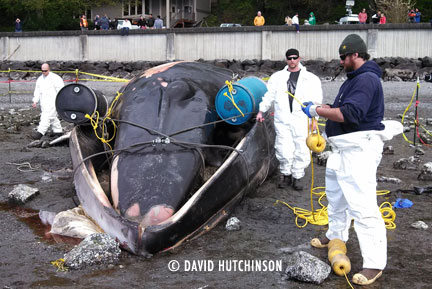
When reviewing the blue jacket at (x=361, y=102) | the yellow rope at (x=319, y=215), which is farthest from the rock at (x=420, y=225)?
the blue jacket at (x=361, y=102)

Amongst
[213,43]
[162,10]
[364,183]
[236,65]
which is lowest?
[364,183]

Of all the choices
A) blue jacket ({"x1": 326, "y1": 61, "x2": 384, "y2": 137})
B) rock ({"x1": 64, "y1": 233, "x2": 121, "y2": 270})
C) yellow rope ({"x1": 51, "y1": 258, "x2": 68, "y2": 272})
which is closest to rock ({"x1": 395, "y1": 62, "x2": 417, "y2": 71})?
blue jacket ({"x1": 326, "y1": 61, "x2": 384, "y2": 137})

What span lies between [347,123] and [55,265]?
3.03m

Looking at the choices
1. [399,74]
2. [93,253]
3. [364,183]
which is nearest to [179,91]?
[93,253]

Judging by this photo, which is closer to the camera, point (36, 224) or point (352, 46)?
point (352, 46)

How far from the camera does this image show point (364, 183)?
474 centimetres

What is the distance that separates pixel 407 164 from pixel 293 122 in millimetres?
2751

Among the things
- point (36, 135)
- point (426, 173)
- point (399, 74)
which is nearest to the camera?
point (426, 173)

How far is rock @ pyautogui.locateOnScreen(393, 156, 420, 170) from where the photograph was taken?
9.03m

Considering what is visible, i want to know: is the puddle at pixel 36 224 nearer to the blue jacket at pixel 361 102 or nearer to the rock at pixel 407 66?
the blue jacket at pixel 361 102

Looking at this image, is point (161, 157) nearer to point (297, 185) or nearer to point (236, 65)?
point (297, 185)

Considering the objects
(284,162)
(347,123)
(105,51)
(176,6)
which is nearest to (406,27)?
(105,51)

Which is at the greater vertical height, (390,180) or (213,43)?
(213,43)

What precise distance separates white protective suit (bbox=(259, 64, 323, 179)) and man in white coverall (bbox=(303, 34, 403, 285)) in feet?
8.20
